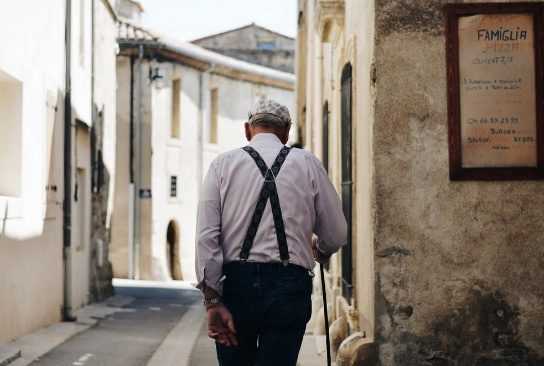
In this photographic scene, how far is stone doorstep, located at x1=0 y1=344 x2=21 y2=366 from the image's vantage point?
339 inches

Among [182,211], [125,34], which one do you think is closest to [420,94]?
[125,34]

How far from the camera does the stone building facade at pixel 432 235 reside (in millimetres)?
6293

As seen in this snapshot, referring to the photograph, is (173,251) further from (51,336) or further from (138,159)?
(51,336)

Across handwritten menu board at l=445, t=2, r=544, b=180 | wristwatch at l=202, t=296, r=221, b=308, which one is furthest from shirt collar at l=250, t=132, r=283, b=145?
handwritten menu board at l=445, t=2, r=544, b=180

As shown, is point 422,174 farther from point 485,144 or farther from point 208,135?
point 208,135

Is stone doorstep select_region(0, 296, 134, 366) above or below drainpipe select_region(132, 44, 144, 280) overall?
below

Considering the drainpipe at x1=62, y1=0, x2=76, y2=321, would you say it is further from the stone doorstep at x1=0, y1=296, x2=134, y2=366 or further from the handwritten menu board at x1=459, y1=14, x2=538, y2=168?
the handwritten menu board at x1=459, y1=14, x2=538, y2=168

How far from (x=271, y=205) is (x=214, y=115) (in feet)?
103

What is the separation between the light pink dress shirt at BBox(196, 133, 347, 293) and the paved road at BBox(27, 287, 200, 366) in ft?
17.3

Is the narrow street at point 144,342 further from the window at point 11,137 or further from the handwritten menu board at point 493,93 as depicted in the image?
the handwritten menu board at point 493,93

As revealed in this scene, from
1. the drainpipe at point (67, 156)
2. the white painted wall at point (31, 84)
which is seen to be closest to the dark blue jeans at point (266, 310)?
the white painted wall at point (31, 84)

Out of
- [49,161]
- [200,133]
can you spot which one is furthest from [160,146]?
[49,161]

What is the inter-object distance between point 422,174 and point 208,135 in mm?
28454

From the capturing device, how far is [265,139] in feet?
13.5
